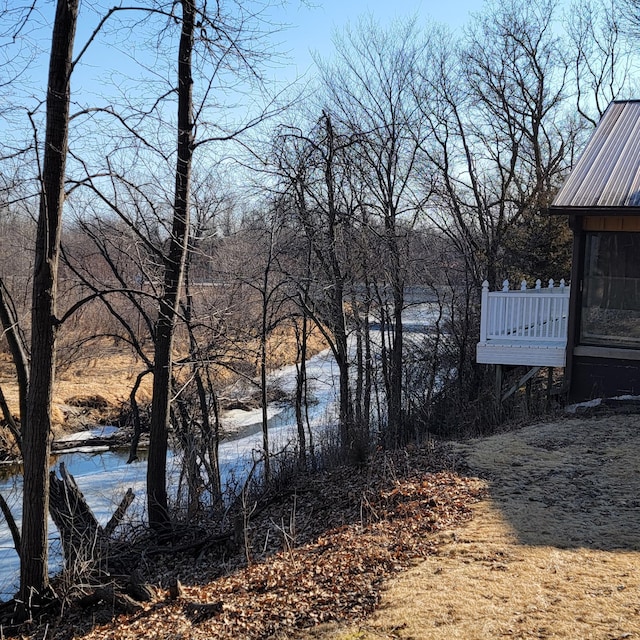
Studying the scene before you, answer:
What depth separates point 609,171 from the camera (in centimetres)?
1094

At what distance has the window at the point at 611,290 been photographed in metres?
10.5

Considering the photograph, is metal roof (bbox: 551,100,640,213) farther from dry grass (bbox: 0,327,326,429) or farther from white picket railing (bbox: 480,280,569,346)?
dry grass (bbox: 0,327,326,429)

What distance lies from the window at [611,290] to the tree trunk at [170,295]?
675cm

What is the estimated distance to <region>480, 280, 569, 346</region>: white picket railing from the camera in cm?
1124

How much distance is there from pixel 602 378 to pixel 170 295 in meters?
7.35

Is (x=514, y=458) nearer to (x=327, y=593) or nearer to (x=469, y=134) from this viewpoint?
(x=327, y=593)

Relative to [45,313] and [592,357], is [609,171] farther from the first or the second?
[45,313]

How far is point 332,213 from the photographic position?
14375 millimetres

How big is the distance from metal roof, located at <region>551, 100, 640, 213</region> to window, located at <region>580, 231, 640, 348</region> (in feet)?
2.34

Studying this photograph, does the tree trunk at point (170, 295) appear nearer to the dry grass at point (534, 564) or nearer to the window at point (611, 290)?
the dry grass at point (534, 564)

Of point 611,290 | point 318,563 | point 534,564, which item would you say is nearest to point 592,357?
point 611,290

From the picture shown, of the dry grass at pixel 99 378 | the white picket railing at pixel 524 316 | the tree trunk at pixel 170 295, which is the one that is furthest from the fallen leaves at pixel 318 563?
the dry grass at pixel 99 378

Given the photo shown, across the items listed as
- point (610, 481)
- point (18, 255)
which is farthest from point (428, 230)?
point (610, 481)

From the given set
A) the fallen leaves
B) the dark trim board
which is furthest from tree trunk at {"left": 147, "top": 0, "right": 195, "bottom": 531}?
the dark trim board
